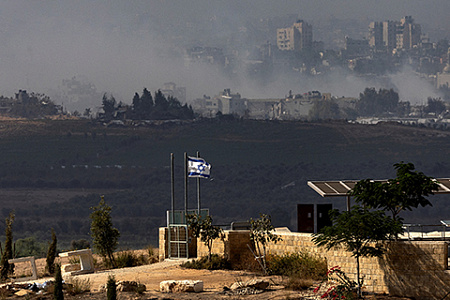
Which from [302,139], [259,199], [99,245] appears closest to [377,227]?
[99,245]

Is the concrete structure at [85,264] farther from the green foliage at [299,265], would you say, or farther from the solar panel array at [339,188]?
the solar panel array at [339,188]

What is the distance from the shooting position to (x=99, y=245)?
3419 centimetres

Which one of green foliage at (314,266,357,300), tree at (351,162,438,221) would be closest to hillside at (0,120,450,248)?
tree at (351,162,438,221)

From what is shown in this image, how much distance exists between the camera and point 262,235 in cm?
2950

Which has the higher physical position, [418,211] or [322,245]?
[322,245]

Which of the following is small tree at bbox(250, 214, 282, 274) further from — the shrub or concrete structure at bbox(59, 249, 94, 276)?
concrete structure at bbox(59, 249, 94, 276)

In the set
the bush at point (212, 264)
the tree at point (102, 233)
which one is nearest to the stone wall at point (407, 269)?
the bush at point (212, 264)

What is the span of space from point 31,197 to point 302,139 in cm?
6597

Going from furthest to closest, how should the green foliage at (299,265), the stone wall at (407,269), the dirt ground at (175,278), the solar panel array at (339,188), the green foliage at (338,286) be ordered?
the solar panel array at (339,188) < the green foliage at (299,265) < the dirt ground at (175,278) < the stone wall at (407,269) < the green foliage at (338,286)

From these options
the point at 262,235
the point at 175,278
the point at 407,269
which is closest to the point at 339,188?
the point at 262,235

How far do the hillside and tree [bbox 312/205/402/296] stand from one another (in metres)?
121

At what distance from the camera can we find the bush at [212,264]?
29938 mm

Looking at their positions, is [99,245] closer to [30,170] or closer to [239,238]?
[239,238]

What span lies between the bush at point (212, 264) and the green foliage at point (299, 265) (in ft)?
6.42
